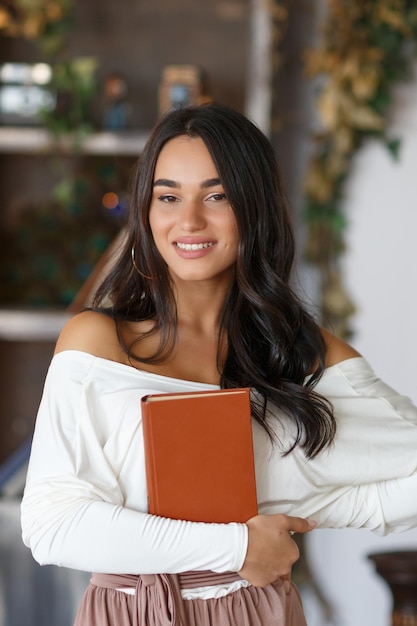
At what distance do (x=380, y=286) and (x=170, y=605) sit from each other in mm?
2063

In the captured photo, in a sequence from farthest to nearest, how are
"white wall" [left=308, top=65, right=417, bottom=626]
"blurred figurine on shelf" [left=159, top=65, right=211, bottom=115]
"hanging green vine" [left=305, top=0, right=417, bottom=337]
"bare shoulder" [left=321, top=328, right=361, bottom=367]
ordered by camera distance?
"blurred figurine on shelf" [left=159, top=65, right=211, bottom=115], "white wall" [left=308, top=65, right=417, bottom=626], "hanging green vine" [left=305, top=0, right=417, bottom=337], "bare shoulder" [left=321, top=328, right=361, bottom=367]

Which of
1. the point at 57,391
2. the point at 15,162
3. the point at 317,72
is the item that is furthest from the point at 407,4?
the point at 57,391

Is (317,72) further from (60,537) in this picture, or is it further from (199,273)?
(60,537)

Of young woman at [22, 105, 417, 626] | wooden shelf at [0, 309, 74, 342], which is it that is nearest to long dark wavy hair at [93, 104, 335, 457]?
young woman at [22, 105, 417, 626]

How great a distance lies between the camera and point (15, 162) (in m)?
4.23

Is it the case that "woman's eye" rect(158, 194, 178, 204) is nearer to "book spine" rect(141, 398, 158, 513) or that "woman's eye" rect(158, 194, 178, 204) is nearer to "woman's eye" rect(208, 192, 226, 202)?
"woman's eye" rect(208, 192, 226, 202)

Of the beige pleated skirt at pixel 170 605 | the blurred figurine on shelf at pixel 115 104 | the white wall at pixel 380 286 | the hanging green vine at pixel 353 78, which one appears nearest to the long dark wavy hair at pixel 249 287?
the beige pleated skirt at pixel 170 605

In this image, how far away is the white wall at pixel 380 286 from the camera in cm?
341

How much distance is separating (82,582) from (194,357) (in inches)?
47.1

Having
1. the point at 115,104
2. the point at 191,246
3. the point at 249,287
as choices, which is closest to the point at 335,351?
the point at 249,287

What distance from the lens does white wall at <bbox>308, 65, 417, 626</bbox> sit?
3.41m

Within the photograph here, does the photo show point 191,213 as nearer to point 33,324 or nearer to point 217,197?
point 217,197

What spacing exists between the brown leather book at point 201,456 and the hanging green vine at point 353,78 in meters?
1.57

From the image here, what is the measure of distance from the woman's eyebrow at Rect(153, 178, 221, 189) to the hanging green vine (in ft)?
4.78
